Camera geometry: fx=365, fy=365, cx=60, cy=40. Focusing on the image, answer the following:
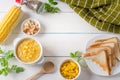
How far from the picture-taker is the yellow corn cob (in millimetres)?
1431

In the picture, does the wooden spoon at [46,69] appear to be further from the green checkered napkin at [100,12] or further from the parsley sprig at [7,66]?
the green checkered napkin at [100,12]

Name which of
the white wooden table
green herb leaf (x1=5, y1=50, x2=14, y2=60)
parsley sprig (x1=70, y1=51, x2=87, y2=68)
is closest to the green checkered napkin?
the white wooden table

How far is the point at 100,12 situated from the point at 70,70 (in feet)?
0.86

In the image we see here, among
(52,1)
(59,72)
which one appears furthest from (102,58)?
(52,1)

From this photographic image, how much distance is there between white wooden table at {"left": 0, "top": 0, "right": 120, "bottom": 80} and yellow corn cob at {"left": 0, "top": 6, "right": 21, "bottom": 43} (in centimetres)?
3

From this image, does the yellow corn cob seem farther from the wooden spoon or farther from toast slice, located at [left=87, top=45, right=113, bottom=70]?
toast slice, located at [left=87, top=45, right=113, bottom=70]

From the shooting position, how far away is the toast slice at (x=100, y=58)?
4.58 feet

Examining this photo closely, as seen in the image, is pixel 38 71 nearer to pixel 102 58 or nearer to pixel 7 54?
pixel 7 54

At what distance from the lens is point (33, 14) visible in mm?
1477

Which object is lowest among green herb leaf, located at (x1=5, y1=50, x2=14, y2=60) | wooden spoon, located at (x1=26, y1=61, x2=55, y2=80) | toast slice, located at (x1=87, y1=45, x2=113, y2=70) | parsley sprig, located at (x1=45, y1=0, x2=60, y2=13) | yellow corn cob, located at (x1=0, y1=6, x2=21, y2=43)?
wooden spoon, located at (x1=26, y1=61, x2=55, y2=80)

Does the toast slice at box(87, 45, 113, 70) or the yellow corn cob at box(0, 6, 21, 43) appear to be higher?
the yellow corn cob at box(0, 6, 21, 43)

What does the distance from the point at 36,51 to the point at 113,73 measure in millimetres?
306

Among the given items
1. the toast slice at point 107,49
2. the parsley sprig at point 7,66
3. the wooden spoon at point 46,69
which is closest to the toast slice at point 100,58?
the toast slice at point 107,49

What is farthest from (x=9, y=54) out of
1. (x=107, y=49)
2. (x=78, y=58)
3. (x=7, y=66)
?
(x=107, y=49)
